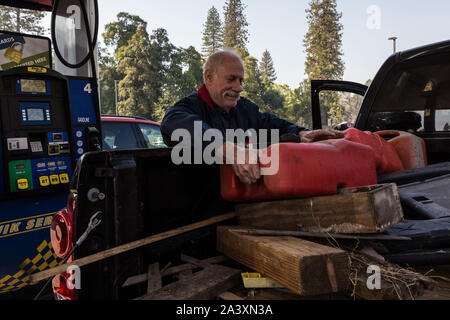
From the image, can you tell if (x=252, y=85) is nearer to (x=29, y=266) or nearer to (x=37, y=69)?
(x=37, y=69)

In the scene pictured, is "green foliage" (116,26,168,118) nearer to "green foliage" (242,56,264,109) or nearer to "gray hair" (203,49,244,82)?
"green foliage" (242,56,264,109)

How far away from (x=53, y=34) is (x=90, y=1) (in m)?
0.75

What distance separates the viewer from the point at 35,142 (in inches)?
150

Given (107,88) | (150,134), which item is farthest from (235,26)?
(150,134)

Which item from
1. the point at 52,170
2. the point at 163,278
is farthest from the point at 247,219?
the point at 52,170

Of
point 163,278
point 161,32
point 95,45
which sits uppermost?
point 161,32

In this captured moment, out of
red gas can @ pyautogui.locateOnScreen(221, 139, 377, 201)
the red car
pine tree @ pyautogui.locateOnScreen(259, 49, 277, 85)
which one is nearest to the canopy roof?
the red car

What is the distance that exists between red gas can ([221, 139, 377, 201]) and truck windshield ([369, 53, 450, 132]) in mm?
1828

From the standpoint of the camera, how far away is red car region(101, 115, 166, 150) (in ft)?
21.8

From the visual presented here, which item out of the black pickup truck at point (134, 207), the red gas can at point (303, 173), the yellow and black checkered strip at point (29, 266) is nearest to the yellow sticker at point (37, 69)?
the yellow and black checkered strip at point (29, 266)

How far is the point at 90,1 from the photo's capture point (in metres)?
4.59

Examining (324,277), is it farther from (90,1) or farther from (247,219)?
(90,1)

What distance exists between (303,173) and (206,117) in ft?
4.83

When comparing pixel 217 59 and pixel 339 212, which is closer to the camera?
pixel 339 212
